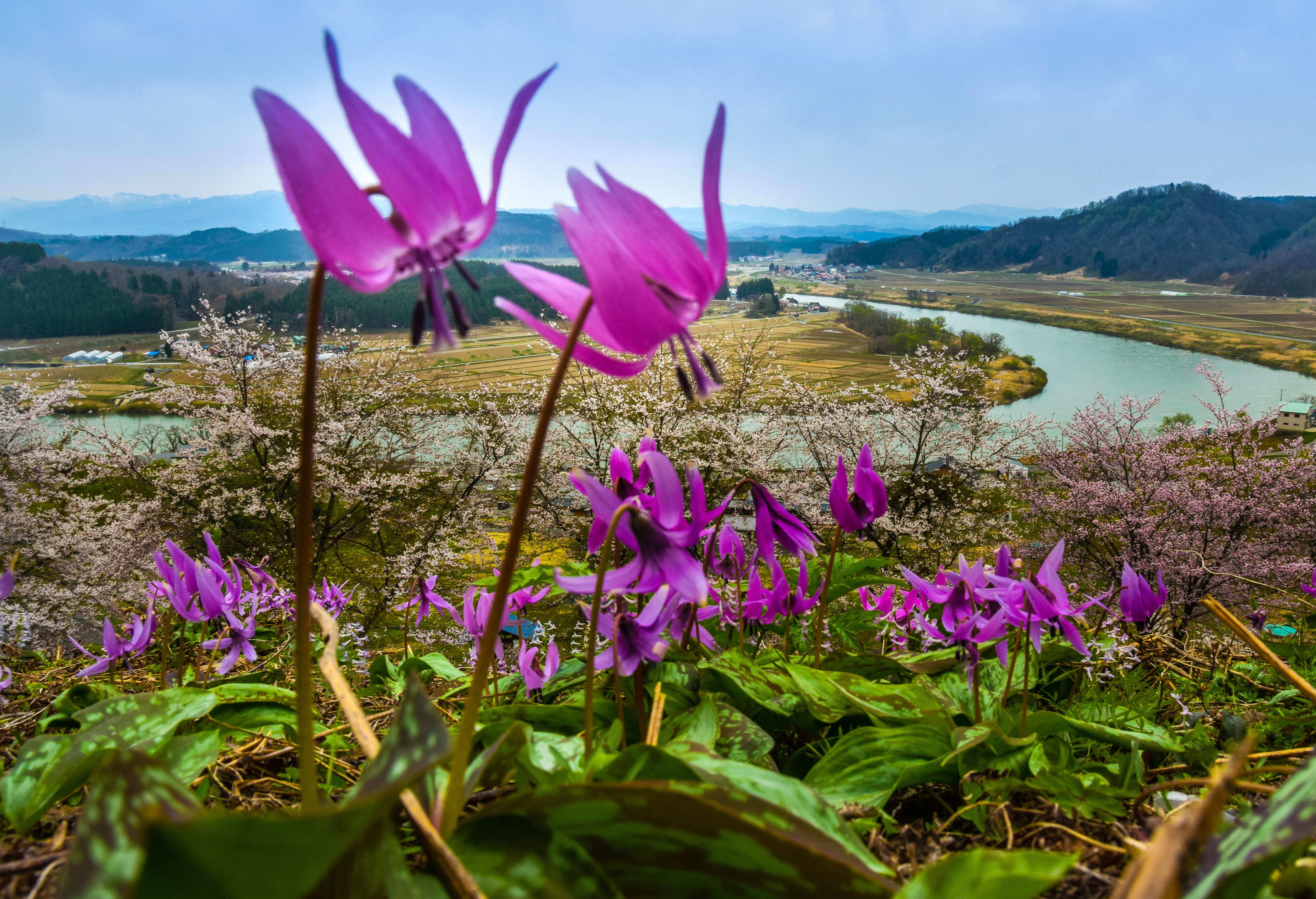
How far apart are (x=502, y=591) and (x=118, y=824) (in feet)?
1.02

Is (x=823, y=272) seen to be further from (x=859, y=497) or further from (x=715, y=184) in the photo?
(x=715, y=184)

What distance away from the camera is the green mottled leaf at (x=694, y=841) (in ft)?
1.72

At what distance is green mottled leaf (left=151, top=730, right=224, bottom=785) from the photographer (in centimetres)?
86

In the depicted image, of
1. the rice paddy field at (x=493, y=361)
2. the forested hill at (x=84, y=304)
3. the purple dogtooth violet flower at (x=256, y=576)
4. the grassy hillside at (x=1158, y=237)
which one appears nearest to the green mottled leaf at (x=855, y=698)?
the purple dogtooth violet flower at (x=256, y=576)

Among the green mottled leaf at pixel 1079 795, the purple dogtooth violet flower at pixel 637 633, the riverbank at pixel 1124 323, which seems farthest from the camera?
the riverbank at pixel 1124 323

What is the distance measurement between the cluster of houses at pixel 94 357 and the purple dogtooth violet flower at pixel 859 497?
44639 millimetres

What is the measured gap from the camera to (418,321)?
2.17 feet

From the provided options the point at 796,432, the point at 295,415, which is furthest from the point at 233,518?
the point at 796,432

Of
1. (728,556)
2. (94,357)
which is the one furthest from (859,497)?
(94,357)

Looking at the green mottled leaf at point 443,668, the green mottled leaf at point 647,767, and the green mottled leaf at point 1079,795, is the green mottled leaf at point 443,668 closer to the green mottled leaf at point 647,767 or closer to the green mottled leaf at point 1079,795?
the green mottled leaf at point 647,767

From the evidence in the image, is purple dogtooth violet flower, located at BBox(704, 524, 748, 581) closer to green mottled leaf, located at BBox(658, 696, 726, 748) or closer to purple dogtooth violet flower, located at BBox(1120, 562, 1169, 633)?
green mottled leaf, located at BBox(658, 696, 726, 748)

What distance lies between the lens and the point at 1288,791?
0.49 metres

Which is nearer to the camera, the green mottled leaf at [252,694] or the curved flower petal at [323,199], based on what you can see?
the curved flower petal at [323,199]

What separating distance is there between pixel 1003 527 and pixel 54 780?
18137mm
